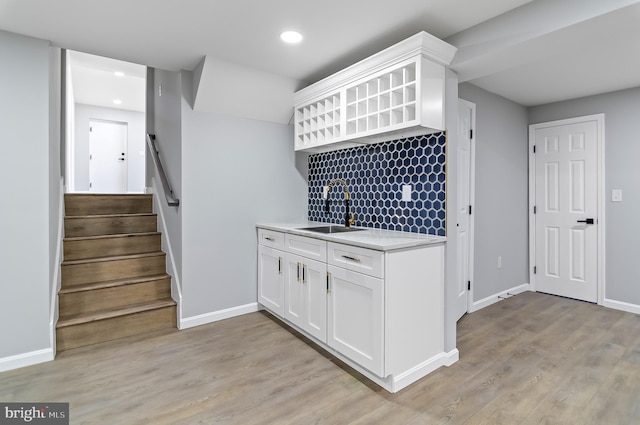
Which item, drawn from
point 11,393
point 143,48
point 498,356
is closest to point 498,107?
point 498,356

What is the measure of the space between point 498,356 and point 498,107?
9.04ft

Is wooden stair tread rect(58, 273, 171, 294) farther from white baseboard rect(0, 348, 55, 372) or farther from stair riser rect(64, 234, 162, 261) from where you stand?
white baseboard rect(0, 348, 55, 372)

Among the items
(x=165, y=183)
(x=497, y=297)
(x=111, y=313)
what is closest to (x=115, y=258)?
(x=111, y=313)

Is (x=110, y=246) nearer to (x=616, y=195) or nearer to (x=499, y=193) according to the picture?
(x=499, y=193)

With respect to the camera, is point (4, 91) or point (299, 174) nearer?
point (4, 91)

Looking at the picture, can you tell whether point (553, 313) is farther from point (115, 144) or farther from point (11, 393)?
point (115, 144)

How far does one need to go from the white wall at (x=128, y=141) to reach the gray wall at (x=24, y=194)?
16.3ft

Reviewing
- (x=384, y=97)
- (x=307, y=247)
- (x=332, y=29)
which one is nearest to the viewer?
(x=332, y=29)

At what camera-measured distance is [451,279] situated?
2.45 metres

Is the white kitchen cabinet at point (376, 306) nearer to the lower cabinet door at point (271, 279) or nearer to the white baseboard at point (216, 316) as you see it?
the lower cabinet door at point (271, 279)

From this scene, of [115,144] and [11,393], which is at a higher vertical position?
[115,144]

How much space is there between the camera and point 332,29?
2.35 m

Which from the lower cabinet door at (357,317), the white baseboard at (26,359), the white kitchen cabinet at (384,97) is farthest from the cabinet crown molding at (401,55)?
the white baseboard at (26,359)

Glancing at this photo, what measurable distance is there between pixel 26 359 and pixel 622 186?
18.5 feet
